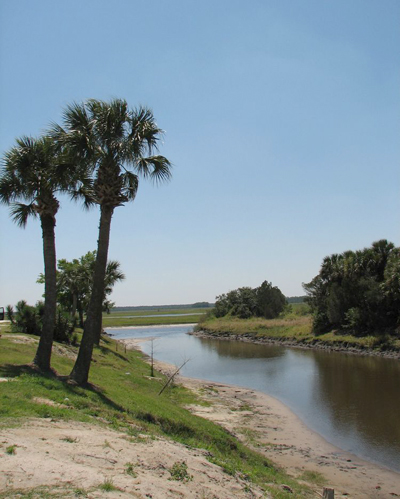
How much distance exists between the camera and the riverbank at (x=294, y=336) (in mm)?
41875

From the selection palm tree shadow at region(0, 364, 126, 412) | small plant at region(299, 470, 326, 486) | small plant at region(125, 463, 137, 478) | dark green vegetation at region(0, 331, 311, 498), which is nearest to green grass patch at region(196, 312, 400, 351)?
small plant at region(299, 470, 326, 486)

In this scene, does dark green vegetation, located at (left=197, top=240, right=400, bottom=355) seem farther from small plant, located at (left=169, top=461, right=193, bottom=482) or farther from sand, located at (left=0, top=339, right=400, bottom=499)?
small plant, located at (left=169, top=461, right=193, bottom=482)

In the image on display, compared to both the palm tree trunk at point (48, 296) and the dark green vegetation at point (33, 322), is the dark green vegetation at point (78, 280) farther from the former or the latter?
the palm tree trunk at point (48, 296)

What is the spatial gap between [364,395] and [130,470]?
827 inches

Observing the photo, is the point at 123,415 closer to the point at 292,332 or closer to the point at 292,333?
the point at 292,333

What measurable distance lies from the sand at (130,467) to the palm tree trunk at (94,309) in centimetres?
516

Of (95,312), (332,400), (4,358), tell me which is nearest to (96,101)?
(95,312)

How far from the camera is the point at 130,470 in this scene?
667cm

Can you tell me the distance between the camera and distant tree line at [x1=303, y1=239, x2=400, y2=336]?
1730 inches

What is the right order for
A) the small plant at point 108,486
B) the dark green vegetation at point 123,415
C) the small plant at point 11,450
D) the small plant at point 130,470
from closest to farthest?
the small plant at point 108,486 → the small plant at point 11,450 → the small plant at point 130,470 → the dark green vegetation at point 123,415

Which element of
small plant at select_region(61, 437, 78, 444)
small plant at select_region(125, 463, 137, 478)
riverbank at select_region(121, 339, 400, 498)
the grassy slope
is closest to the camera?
small plant at select_region(125, 463, 137, 478)

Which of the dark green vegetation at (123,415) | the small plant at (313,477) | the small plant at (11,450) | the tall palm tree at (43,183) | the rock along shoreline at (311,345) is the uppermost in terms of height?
the tall palm tree at (43,183)

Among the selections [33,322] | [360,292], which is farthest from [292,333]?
[33,322]

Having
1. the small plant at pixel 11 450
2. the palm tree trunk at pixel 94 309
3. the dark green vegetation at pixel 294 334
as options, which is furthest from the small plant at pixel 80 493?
the dark green vegetation at pixel 294 334
